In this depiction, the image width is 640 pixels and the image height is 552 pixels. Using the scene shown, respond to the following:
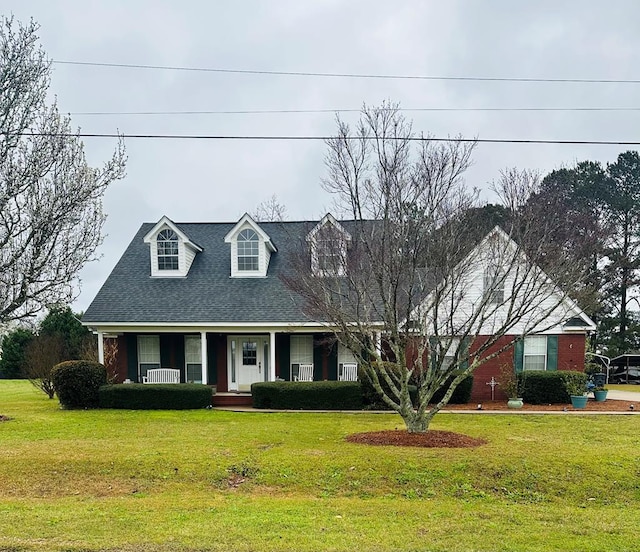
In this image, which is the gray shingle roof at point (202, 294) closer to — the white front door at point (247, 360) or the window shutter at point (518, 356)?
the white front door at point (247, 360)

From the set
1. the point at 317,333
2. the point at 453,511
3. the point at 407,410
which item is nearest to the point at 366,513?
the point at 453,511

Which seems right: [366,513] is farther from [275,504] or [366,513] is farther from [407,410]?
[407,410]

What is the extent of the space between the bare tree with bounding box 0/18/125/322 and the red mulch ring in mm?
8951

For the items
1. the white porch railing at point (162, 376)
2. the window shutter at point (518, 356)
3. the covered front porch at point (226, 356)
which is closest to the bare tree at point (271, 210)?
the covered front porch at point (226, 356)

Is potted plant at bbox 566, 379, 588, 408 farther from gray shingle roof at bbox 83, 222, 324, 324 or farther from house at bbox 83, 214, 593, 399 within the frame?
gray shingle roof at bbox 83, 222, 324, 324

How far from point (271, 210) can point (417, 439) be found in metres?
9.42

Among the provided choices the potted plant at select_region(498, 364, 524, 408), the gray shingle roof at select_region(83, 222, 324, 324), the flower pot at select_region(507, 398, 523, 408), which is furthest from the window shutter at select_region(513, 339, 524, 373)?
the gray shingle roof at select_region(83, 222, 324, 324)

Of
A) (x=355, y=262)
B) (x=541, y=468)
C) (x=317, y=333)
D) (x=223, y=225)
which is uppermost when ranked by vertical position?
(x=223, y=225)

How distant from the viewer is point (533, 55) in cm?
1335

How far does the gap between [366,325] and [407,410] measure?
1.99m

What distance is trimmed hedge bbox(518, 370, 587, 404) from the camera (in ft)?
63.0

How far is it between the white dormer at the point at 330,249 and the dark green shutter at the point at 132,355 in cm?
931

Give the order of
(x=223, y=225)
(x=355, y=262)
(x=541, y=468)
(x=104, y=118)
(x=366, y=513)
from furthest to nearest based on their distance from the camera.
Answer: (x=223, y=225) → (x=104, y=118) → (x=355, y=262) → (x=541, y=468) → (x=366, y=513)

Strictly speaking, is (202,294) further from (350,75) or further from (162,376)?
(350,75)
